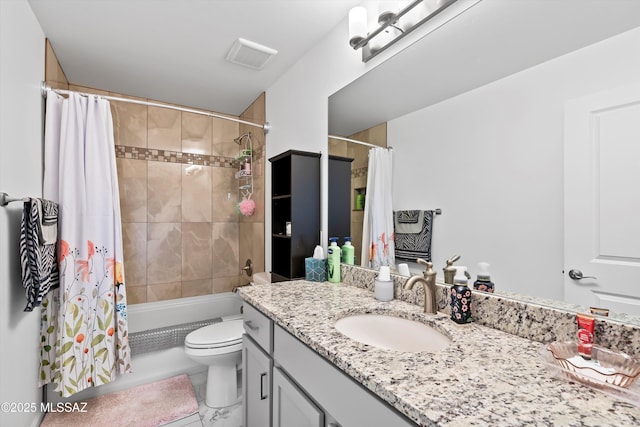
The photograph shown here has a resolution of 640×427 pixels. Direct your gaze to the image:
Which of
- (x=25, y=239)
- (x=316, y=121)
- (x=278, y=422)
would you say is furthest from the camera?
(x=316, y=121)

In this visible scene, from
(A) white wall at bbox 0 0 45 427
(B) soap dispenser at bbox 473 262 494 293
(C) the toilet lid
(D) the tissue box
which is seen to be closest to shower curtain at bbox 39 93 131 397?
(A) white wall at bbox 0 0 45 427

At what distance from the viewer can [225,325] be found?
2.28 meters

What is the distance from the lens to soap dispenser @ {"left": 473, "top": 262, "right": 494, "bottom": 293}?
992 millimetres

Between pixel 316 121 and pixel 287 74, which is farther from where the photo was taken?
pixel 287 74

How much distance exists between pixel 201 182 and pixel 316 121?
1.67 metres

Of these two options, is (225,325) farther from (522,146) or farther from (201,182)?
(522,146)

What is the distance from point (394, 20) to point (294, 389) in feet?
4.87

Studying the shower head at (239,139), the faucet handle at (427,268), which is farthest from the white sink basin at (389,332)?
the shower head at (239,139)

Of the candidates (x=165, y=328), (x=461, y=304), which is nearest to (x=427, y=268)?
(x=461, y=304)

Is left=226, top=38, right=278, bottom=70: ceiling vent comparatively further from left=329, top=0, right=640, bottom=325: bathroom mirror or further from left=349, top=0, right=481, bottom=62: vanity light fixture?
left=329, top=0, right=640, bottom=325: bathroom mirror

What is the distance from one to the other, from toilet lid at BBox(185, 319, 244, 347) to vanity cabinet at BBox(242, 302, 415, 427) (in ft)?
2.12

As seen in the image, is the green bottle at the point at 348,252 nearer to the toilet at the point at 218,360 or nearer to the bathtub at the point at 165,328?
the toilet at the point at 218,360

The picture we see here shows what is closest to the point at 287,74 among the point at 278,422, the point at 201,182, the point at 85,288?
the point at 201,182

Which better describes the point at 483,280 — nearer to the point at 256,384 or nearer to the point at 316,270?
the point at 316,270
